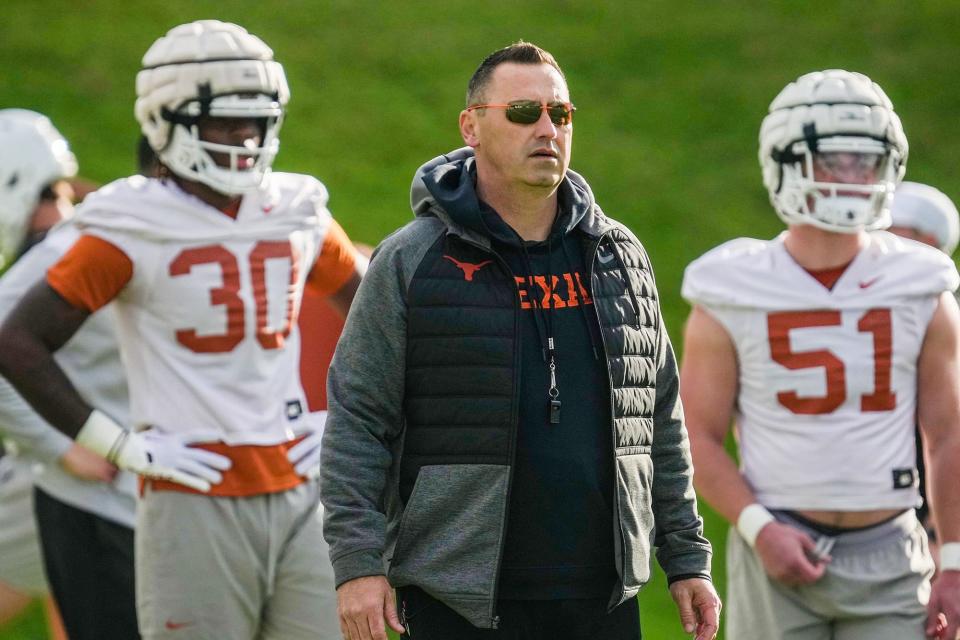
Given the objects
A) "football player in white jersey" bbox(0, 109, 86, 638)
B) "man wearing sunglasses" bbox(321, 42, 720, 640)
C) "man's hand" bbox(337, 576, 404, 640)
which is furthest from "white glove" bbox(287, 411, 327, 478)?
"man's hand" bbox(337, 576, 404, 640)

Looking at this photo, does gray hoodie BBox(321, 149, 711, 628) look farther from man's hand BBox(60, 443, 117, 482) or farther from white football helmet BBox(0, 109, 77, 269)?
white football helmet BBox(0, 109, 77, 269)

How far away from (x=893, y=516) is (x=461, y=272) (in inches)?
67.7

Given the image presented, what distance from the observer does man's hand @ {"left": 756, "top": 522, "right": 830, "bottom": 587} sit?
4660mm

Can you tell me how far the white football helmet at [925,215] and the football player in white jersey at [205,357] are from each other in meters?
2.40

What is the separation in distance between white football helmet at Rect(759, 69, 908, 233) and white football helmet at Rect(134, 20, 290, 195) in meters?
1.58

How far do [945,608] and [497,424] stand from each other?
161cm

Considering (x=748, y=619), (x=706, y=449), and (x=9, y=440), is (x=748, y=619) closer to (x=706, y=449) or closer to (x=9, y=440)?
(x=706, y=449)

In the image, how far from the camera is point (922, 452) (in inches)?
194

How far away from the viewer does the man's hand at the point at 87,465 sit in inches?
204

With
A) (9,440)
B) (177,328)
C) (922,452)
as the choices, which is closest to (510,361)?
(177,328)

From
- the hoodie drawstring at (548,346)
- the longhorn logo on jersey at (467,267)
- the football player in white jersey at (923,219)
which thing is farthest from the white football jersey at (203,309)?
the football player in white jersey at (923,219)

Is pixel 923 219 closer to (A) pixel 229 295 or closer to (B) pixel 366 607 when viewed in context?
(A) pixel 229 295

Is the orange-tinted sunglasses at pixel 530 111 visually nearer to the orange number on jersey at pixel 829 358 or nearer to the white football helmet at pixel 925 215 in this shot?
the orange number on jersey at pixel 829 358

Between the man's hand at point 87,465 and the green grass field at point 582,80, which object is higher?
the green grass field at point 582,80
